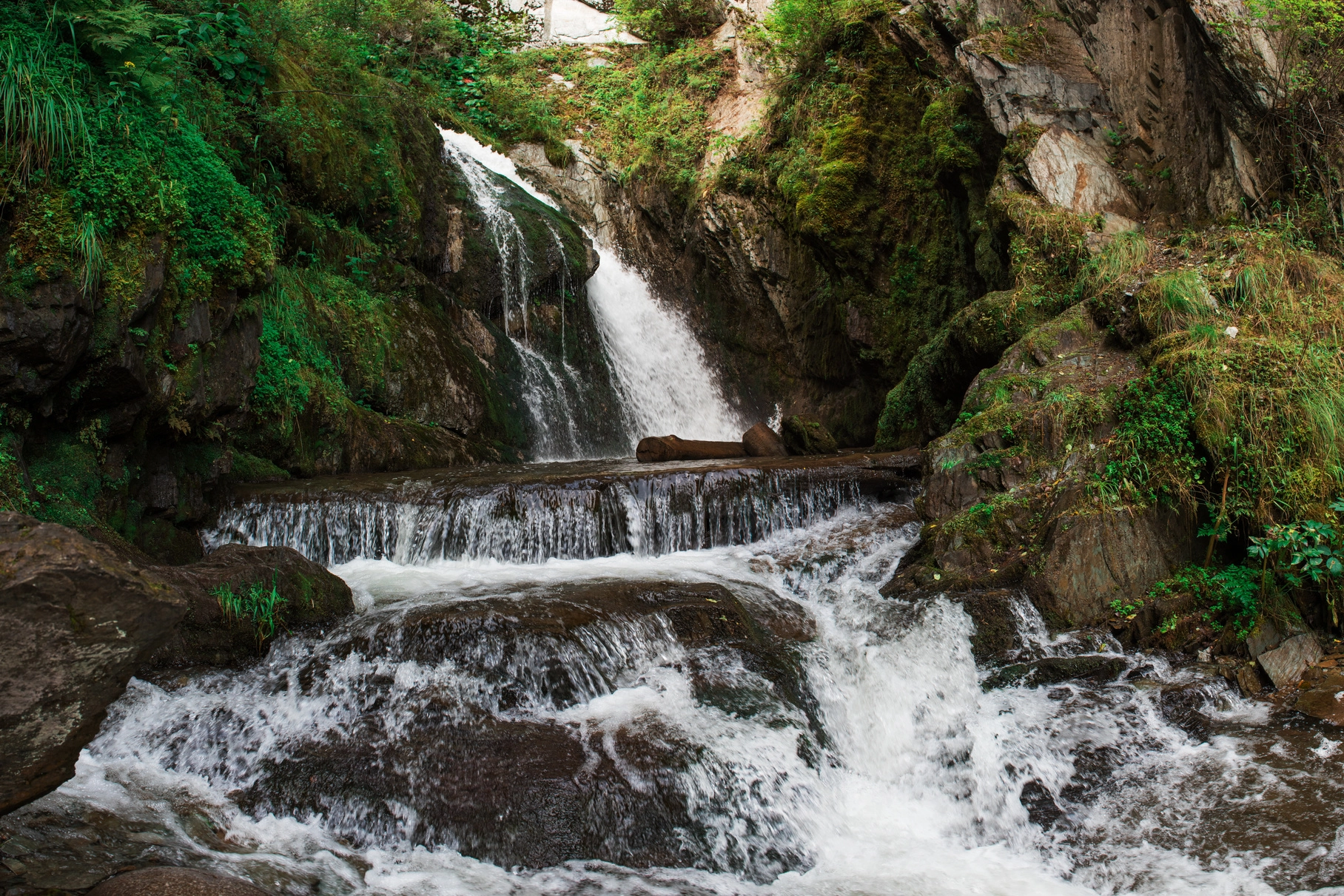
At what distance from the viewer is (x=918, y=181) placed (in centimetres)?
1258

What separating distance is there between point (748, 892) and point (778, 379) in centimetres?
1212

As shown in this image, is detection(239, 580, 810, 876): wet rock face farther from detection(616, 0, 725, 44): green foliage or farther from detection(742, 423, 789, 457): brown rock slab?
detection(616, 0, 725, 44): green foliage

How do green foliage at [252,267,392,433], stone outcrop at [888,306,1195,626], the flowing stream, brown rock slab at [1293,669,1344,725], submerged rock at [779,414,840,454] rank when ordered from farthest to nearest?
submerged rock at [779,414,840,454]
green foliage at [252,267,392,433]
stone outcrop at [888,306,1195,626]
brown rock slab at [1293,669,1344,725]
the flowing stream

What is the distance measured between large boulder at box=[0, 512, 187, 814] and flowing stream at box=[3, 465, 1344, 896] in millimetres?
606

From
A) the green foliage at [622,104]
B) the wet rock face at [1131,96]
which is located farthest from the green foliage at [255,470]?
the green foliage at [622,104]

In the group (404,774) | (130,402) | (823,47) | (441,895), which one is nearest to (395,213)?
(130,402)

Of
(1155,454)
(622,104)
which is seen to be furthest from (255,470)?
(622,104)

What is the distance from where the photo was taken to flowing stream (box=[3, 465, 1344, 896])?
3.80 metres

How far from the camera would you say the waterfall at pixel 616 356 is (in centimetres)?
1330

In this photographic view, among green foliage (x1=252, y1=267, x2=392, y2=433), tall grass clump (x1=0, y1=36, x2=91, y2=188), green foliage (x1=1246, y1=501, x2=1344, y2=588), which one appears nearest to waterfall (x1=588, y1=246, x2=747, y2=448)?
green foliage (x1=252, y1=267, x2=392, y2=433)

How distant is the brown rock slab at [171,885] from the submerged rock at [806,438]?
9.21 metres

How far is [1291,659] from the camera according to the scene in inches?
191

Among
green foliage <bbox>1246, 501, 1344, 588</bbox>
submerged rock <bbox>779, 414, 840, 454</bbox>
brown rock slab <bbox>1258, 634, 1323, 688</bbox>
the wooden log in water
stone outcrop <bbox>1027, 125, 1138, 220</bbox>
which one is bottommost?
brown rock slab <bbox>1258, 634, 1323, 688</bbox>

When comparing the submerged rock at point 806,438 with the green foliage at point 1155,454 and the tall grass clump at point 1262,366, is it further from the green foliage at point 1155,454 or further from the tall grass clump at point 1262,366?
the green foliage at point 1155,454
